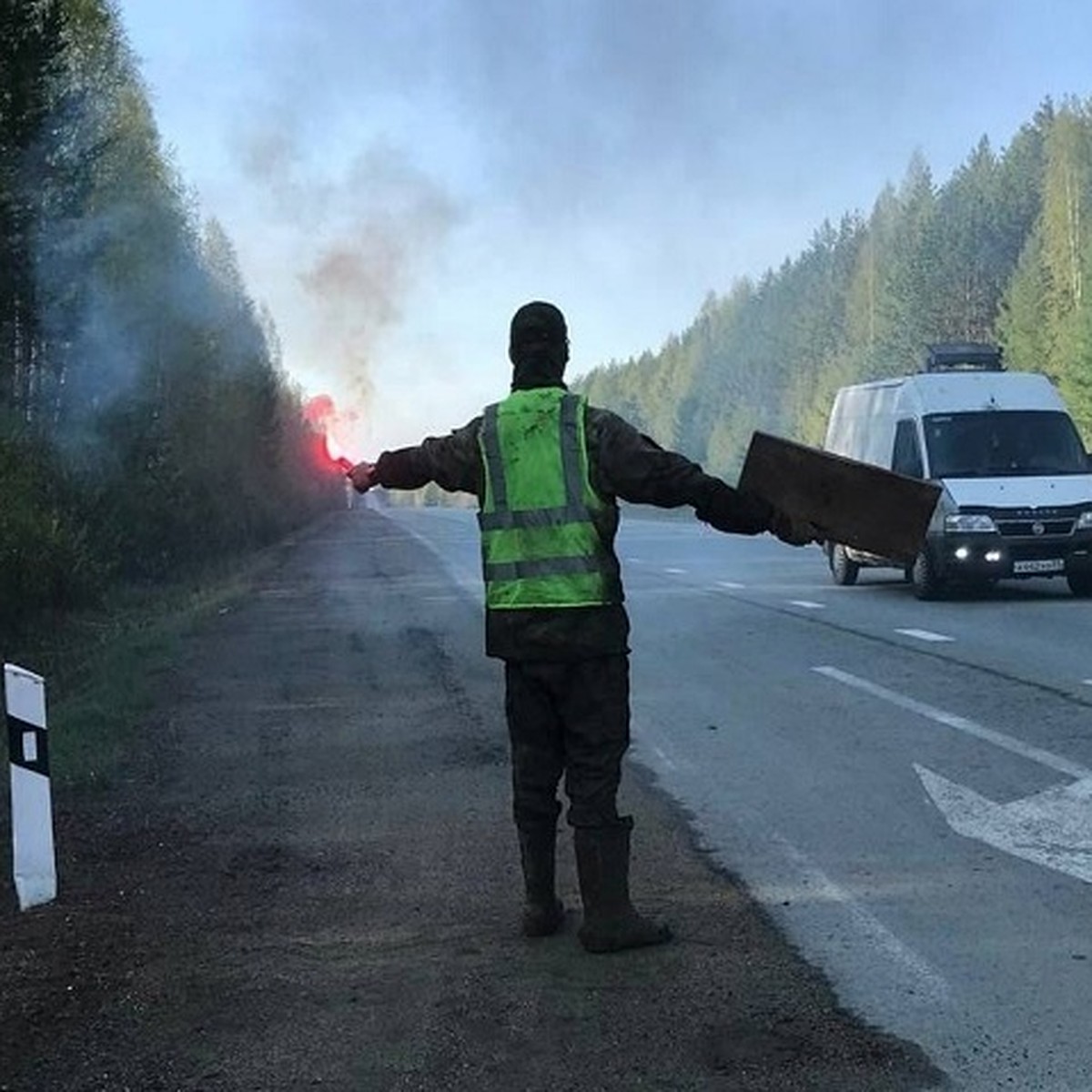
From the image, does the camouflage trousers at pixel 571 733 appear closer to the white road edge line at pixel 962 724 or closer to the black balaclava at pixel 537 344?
the black balaclava at pixel 537 344

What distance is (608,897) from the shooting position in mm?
4945

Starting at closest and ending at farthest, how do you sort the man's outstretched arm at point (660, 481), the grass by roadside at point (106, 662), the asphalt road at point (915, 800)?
the asphalt road at point (915, 800), the man's outstretched arm at point (660, 481), the grass by roadside at point (106, 662)

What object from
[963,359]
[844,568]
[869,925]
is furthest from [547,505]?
[963,359]

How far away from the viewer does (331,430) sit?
20.8 ft

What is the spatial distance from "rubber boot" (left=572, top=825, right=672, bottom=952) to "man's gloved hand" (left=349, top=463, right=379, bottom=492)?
1.43 m

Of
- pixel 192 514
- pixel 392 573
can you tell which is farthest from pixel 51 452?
pixel 192 514

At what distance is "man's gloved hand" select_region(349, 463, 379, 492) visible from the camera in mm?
5419

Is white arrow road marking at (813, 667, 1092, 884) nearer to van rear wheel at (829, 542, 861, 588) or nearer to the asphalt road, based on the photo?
the asphalt road

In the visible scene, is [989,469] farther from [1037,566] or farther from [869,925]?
[869,925]

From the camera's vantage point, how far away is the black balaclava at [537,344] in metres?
5.02

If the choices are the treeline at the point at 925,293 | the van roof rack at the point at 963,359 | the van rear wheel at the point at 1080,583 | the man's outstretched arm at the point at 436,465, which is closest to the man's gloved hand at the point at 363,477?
the man's outstretched arm at the point at 436,465

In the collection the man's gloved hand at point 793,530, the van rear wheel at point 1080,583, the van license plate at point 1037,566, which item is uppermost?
the man's gloved hand at point 793,530

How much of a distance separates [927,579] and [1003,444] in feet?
6.09

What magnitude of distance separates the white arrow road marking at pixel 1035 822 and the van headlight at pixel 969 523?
9.75 meters
